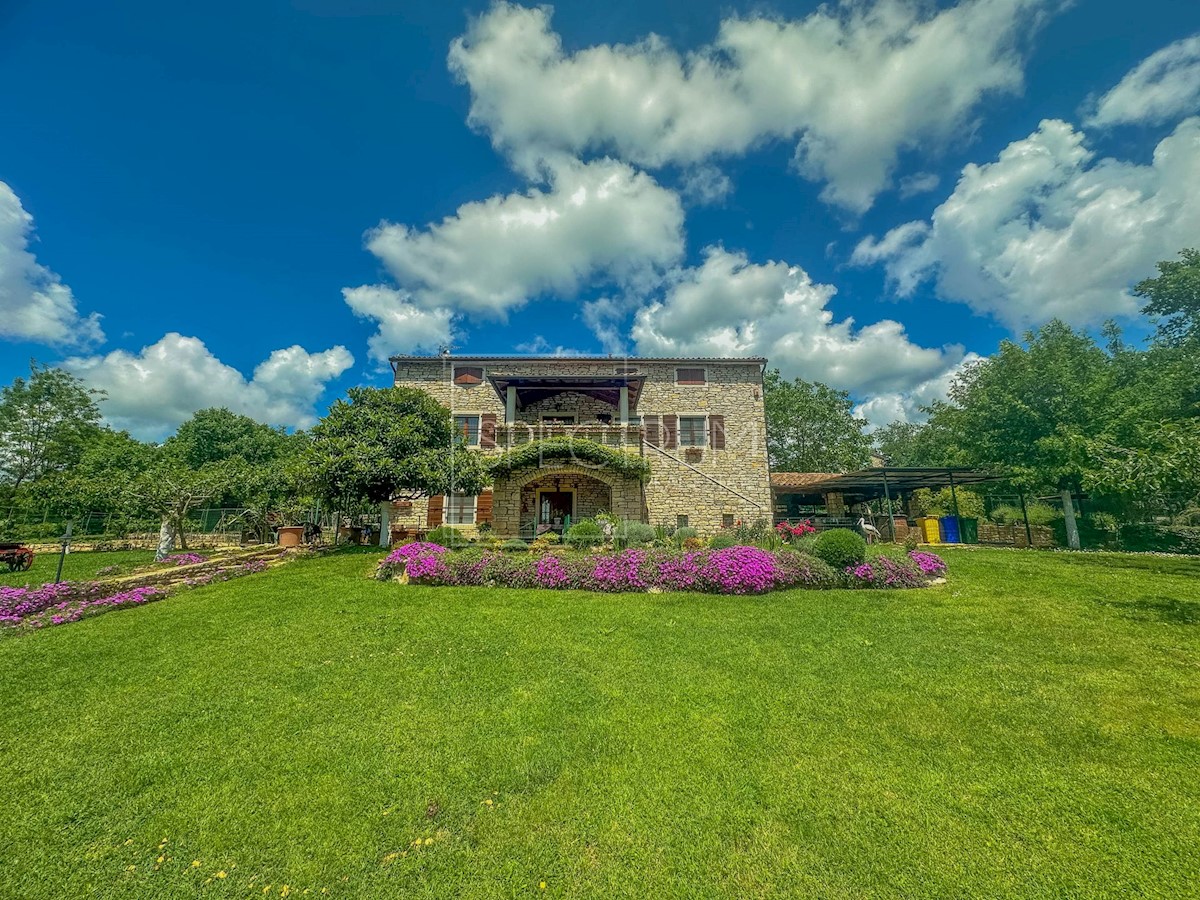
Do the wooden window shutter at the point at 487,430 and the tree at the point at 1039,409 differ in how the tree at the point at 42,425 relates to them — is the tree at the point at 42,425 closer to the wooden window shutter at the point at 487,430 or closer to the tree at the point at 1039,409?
the wooden window shutter at the point at 487,430

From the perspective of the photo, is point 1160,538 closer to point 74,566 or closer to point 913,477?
point 913,477

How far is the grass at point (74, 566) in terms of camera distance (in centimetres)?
1089

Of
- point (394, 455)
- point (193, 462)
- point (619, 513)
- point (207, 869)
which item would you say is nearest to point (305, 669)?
point (207, 869)

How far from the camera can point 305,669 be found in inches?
225

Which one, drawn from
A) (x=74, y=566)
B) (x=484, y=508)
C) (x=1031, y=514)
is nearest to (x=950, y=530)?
(x=1031, y=514)

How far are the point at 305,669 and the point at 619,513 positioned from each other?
13779mm

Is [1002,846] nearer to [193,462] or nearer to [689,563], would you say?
[689,563]

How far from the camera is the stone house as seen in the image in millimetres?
19172

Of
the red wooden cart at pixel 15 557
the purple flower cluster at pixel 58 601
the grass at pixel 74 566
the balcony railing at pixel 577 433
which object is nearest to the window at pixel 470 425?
the balcony railing at pixel 577 433

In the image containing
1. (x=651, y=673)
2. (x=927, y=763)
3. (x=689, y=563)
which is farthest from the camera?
(x=689, y=563)

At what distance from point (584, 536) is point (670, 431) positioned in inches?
399

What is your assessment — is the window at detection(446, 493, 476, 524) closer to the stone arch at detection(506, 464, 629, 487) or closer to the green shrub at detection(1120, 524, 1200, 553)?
the stone arch at detection(506, 464, 629, 487)

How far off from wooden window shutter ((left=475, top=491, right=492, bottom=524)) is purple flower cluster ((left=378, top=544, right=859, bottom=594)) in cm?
799

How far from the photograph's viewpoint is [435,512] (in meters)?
19.6
